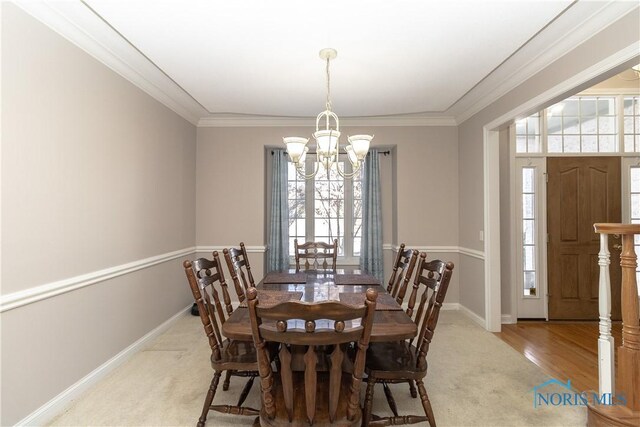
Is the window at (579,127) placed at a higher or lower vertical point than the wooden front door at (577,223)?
higher

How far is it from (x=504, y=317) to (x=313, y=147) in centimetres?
331

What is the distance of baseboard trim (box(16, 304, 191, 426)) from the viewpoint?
1980 mm

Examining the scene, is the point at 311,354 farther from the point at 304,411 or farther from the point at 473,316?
the point at 473,316

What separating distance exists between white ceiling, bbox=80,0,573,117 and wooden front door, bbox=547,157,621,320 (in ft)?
5.99

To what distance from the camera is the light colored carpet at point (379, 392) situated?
2.05 m

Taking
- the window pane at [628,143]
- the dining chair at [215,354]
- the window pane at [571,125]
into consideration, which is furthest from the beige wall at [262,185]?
the dining chair at [215,354]

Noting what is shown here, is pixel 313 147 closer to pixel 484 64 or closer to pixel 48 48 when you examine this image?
pixel 484 64

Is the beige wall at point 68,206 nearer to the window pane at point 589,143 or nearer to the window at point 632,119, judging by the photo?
the window pane at point 589,143

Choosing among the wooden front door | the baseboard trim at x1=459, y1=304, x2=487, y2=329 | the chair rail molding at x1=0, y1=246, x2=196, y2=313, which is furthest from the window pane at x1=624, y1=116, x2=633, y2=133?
the chair rail molding at x1=0, y1=246, x2=196, y2=313

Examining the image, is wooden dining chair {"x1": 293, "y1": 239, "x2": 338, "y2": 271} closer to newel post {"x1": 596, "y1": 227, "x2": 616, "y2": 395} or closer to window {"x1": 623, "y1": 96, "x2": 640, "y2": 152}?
newel post {"x1": 596, "y1": 227, "x2": 616, "y2": 395}

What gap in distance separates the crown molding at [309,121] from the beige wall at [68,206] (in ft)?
3.70

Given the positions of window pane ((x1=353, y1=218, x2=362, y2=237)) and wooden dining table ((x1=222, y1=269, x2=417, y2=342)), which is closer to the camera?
wooden dining table ((x1=222, y1=269, x2=417, y2=342))

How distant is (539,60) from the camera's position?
8.93 ft

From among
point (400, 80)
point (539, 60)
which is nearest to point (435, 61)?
point (400, 80)
